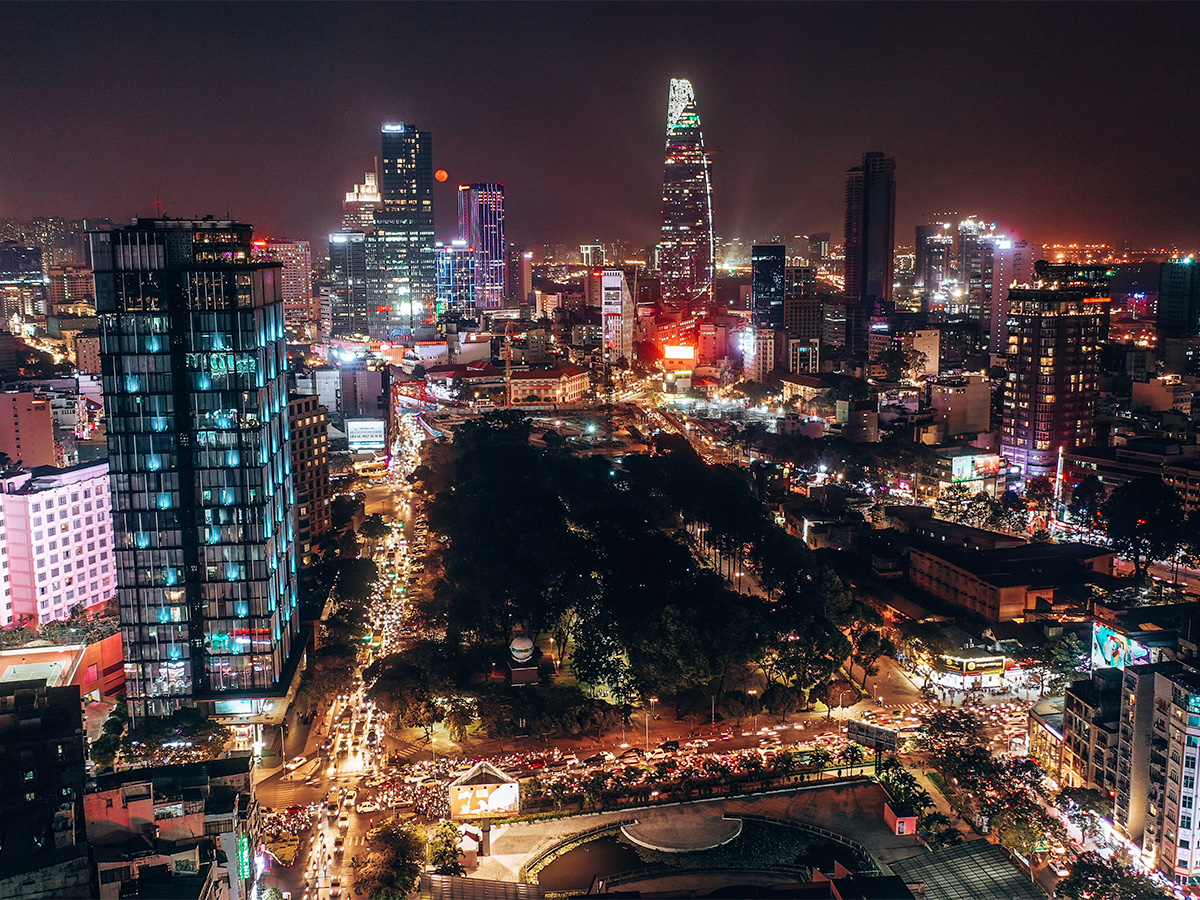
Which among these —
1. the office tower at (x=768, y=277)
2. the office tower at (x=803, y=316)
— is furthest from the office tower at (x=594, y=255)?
the office tower at (x=803, y=316)

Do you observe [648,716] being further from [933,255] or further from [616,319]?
[933,255]

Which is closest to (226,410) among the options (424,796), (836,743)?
(424,796)

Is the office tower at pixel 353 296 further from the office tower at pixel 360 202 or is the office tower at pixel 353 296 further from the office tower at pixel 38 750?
the office tower at pixel 38 750

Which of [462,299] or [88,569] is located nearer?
[88,569]

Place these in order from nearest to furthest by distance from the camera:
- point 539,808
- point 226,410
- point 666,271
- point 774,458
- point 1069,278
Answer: point 539,808 → point 226,410 → point 1069,278 → point 774,458 → point 666,271

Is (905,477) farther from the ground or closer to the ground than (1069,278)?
closer to the ground

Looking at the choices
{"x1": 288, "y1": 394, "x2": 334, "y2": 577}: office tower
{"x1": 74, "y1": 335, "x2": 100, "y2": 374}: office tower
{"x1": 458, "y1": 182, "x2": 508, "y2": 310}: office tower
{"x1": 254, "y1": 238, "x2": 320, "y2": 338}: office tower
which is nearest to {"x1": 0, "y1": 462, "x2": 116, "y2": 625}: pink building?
{"x1": 288, "y1": 394, "x2": 334, "y2": 577}: office tower

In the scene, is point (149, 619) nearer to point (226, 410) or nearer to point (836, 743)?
point (226, 410)

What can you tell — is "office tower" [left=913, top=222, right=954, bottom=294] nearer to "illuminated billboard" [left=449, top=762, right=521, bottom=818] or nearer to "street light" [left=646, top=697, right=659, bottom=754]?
"street light" [left=646, top=697, right=659, bottom=754]
